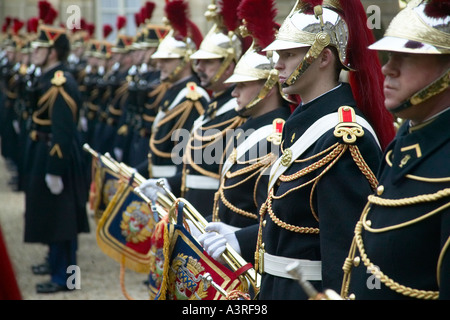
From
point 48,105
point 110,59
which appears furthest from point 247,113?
point 110,59

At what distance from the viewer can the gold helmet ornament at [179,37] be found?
6.49 meters

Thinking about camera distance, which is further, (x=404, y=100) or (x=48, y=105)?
(x=48, y=105)

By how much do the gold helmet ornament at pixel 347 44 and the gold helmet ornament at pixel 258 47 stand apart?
2.68 feet

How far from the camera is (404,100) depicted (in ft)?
7.88

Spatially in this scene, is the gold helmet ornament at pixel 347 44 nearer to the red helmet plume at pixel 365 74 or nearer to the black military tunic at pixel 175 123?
the red helmet plume at pixel 365 74

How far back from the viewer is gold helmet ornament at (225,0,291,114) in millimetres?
4047

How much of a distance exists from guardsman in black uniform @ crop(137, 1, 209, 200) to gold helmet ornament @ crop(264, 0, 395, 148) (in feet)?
8.67

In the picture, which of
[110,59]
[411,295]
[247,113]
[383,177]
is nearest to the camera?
[411,295]

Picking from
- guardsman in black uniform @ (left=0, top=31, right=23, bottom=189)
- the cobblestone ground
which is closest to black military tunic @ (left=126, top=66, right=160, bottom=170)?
the cobblestone ground

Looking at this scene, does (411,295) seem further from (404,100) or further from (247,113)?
(247,113)

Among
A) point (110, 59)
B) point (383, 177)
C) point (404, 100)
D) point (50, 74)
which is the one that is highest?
point (404, 100)

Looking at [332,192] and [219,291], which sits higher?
[332,192]

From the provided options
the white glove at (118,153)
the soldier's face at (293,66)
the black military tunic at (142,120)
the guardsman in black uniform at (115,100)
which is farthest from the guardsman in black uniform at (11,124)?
the soldier's face at (293,66)

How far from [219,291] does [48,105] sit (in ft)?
14.1
